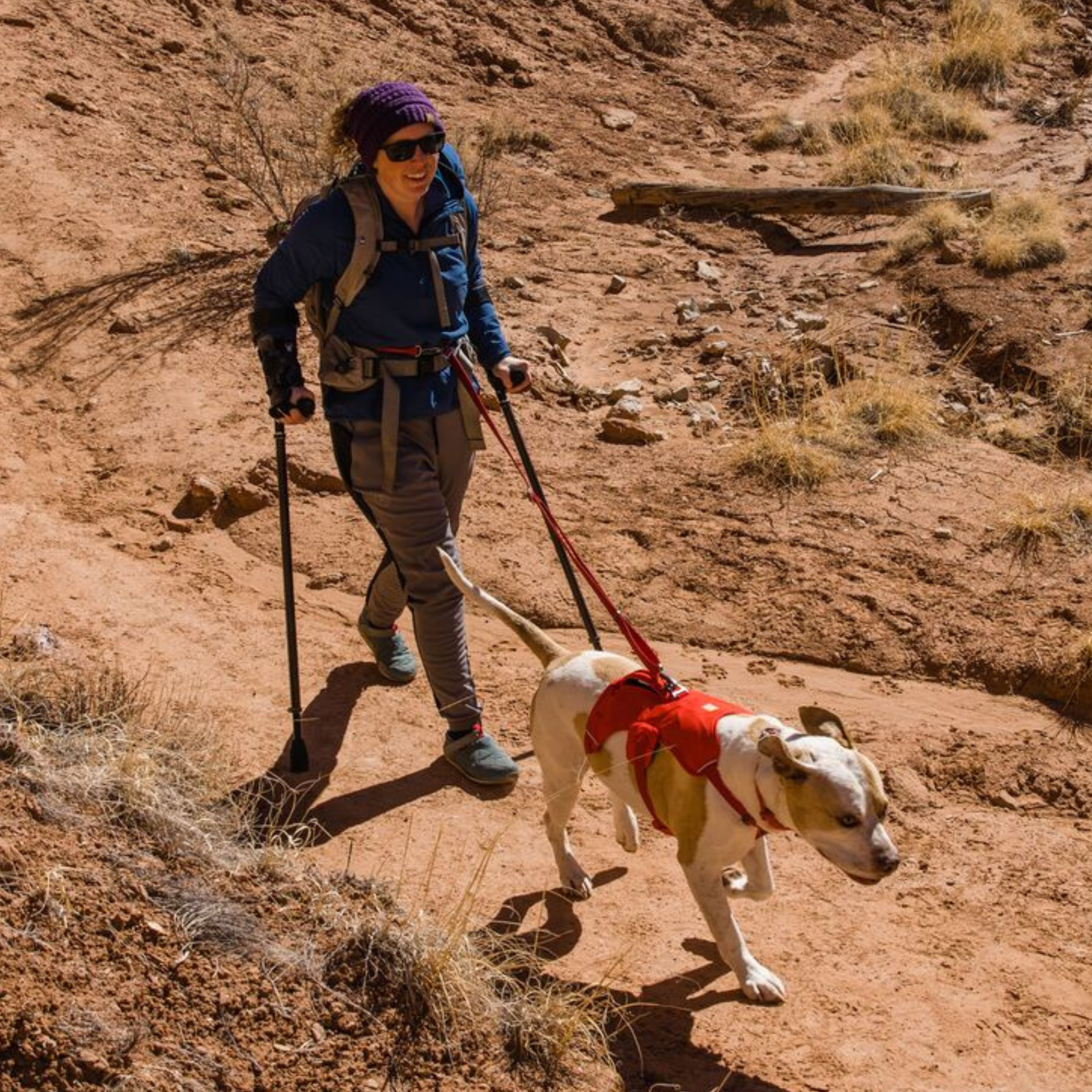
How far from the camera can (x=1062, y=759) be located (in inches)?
231

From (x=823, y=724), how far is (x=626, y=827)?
1168 mm

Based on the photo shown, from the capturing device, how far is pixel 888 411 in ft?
27.2

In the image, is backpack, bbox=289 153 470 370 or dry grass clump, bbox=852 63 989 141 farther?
dry grass clump, bbox=852 63 989 141

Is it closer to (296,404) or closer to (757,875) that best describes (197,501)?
(296,404)

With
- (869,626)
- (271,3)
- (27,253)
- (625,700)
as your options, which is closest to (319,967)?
(625,700)

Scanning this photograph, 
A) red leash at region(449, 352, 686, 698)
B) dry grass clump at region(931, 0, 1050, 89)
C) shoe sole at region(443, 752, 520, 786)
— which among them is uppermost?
dry grass clump at region(931, 0, 1050, 89)

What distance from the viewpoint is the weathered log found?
1144cm

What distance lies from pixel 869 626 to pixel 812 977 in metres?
2.49

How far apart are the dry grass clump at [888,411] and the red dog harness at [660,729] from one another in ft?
13.8

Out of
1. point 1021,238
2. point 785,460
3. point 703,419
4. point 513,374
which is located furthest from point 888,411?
point 513,374

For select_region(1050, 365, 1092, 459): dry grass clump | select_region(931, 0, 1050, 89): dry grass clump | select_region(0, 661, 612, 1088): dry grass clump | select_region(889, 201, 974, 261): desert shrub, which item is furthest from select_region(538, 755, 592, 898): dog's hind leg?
select_region(931, 0, 1050, 89): dry grass clump

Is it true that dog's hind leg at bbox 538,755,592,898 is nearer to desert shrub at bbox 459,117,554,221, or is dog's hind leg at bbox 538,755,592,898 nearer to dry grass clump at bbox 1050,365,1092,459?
dry grass clump at bbox 1050,365,1092,459

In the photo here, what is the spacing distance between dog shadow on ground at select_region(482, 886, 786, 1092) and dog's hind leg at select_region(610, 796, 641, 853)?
186 mm

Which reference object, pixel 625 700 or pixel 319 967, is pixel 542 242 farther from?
pixel 319 967
